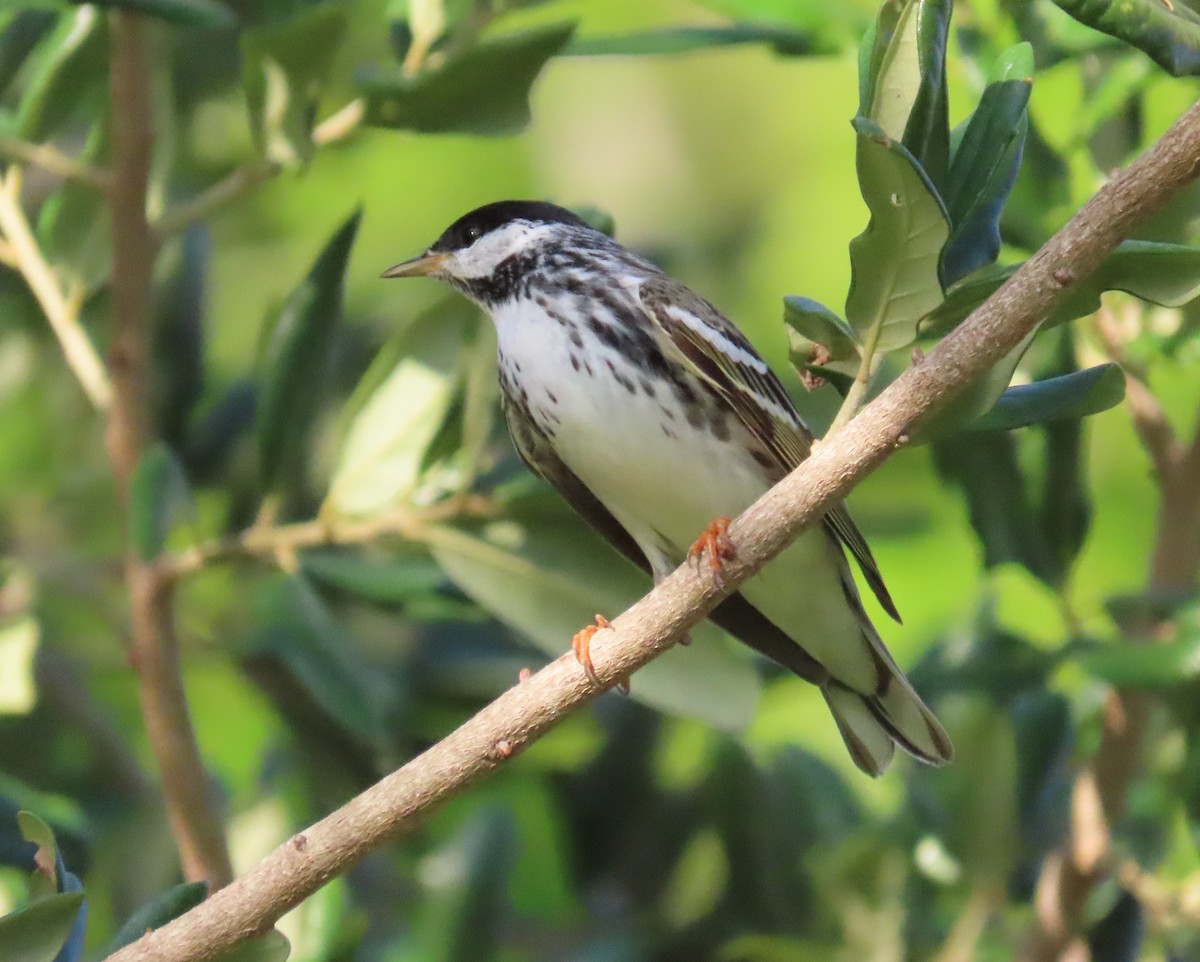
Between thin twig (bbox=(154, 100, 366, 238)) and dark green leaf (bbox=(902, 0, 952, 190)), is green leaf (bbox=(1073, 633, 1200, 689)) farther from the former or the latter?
thin twig (bbox=(154, 100, 366, 238))

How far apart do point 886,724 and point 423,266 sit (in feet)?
4.11

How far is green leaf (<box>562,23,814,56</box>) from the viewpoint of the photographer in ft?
8.65

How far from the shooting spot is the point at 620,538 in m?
Result: 3.02

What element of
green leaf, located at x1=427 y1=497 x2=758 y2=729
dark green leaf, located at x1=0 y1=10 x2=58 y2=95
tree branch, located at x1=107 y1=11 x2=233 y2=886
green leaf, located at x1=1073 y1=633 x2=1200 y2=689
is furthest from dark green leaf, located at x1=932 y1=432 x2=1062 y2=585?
dark green leaf, located at x1=0 y1=10 x2=58 y2=95

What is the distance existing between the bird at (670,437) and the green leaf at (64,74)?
28.5 inches

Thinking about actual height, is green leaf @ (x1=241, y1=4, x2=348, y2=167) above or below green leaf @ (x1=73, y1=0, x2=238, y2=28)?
below

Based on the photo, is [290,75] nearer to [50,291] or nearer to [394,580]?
[50,291]

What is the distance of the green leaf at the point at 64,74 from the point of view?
256 cm

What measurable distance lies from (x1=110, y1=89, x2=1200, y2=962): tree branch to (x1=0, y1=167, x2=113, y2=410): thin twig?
1.16m

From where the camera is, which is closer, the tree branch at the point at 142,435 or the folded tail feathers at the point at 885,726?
the tree branch at the point at 142,435

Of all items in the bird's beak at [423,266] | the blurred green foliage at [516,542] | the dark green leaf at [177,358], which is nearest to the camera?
the blurred green foliage at [516,542]

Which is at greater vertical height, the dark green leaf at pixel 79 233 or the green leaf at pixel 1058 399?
the green leaf at pixel 1058 399

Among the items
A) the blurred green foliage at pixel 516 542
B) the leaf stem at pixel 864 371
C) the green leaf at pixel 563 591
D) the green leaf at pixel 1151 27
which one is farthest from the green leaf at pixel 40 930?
the green leaf at pixel 1151 27

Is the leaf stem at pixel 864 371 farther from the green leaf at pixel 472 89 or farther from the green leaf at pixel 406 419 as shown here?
the green leaf at pixel 406 419
